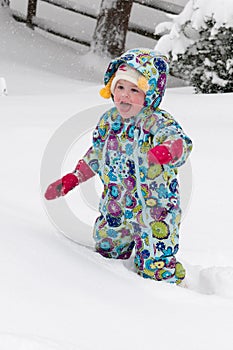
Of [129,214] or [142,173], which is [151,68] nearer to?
[142,173]

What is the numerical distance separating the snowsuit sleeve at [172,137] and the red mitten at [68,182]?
348 mm

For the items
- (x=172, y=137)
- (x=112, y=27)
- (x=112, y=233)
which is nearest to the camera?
(x=172, y=137)

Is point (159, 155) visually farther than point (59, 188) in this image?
No

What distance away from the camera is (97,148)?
2611 mm

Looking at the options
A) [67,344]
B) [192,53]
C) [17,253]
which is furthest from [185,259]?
[192,53]

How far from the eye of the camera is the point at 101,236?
2689mm

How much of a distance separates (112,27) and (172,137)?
7854mm

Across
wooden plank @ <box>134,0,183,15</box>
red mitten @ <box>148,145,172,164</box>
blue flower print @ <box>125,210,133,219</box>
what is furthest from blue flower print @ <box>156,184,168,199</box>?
wooden plank @ <box>134,0,183,15</box>

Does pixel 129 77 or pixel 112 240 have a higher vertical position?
pixel 129 77

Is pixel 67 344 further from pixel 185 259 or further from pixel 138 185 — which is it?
pixel 185 259

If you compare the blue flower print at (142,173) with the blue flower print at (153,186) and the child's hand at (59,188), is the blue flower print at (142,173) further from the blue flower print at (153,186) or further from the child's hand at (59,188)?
the child's hand at (59,188)

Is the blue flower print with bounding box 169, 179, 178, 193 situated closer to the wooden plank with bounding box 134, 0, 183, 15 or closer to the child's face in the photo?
the child's face

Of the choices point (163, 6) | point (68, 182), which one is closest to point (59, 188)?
point (68, 182)

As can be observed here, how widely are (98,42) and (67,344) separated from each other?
8.94m
